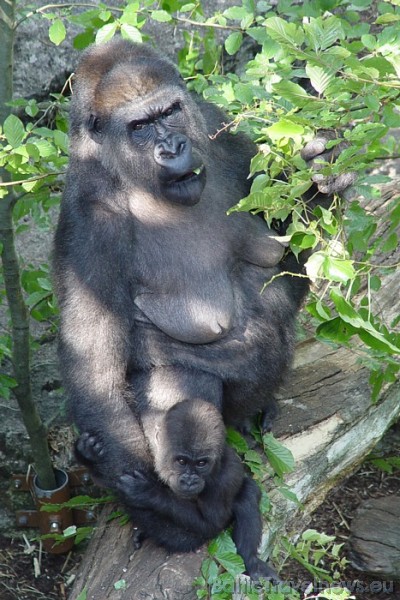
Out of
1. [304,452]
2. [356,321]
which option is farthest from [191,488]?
[356,321]

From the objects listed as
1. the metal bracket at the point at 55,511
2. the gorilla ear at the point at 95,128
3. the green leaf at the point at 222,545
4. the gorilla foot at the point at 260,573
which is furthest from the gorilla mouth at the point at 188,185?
the metal bracket at the point at 55,511

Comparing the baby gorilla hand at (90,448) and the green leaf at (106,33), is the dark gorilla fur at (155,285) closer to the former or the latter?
the baby gorilla hand at (90,448)

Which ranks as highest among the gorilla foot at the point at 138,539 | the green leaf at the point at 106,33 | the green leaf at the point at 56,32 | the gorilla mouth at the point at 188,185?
the green leaf at the point at 106,33

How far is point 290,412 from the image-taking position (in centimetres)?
400

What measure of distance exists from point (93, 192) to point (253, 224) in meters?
0.77

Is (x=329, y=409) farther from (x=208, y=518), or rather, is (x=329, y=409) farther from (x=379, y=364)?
(x=208, y=518)

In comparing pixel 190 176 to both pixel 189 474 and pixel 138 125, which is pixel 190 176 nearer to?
pixel 138 125

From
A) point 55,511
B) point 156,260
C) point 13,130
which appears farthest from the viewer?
point 55,511

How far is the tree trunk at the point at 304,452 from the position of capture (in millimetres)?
3207

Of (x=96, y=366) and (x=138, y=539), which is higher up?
(x=96, y=366)

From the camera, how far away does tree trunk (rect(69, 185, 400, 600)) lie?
3.21 meters

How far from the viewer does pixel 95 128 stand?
136 inches

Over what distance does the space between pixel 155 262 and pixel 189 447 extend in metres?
0.80

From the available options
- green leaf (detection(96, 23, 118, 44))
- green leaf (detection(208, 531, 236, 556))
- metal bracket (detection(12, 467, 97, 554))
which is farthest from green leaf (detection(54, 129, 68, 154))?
metal bracket (detection(12, 467, 97, 554))
